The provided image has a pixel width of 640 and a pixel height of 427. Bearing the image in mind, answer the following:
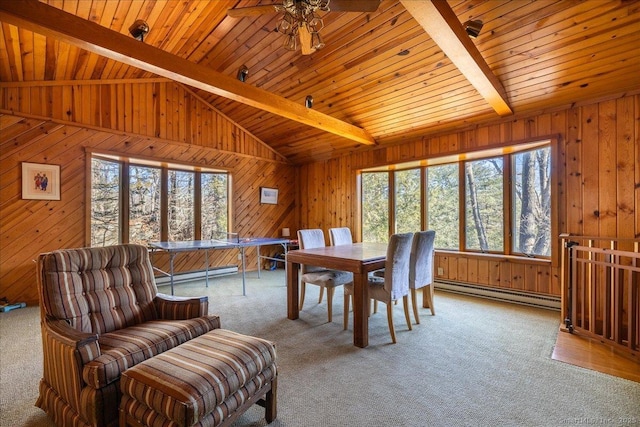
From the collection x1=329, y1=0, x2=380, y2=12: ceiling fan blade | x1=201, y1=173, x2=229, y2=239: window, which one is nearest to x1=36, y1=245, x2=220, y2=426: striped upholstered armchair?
x1=329, y1=0, x2=380, y2=12: ceiling fan blade

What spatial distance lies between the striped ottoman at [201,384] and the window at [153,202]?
12.8 ft

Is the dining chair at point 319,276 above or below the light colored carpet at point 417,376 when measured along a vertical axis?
above

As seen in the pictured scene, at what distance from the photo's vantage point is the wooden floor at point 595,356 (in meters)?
2.17

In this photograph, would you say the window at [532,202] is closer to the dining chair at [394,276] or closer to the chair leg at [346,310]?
the dining chair at [394,276]

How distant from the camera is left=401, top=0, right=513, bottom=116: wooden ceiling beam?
197 cm

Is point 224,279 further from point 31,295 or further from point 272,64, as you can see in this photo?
point 272,64

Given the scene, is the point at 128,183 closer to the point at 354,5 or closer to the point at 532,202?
the point at 354,5

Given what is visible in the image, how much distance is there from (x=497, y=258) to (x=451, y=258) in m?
0.64

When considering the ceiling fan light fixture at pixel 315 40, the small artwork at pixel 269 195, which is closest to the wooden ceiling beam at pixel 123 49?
the ceiling fan light fixture at pixel 315 40

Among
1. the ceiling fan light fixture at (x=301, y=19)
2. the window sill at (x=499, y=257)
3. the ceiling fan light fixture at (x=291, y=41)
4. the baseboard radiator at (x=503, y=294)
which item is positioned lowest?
the baseboard radiator at (x=503, y=294)

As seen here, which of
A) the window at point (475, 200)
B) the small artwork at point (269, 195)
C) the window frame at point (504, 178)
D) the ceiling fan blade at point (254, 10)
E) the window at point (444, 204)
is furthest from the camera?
the small artwork at point (269, 195)

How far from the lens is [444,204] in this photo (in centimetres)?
470

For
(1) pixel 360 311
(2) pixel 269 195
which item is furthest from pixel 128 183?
(1) pixel 360 311

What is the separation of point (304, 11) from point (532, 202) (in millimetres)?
3696
